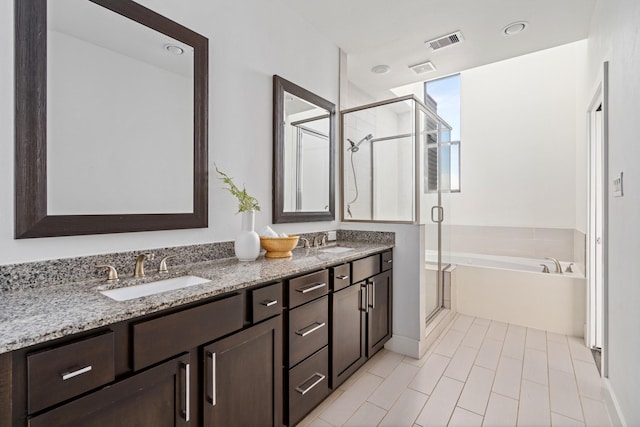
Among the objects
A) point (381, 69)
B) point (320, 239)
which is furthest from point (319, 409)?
point (381, 69)

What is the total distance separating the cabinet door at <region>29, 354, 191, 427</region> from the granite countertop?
0.67 feet

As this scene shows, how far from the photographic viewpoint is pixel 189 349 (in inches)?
44.1

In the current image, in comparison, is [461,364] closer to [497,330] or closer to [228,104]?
[497,330]

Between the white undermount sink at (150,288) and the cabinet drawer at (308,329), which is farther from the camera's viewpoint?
the cabinet drawer at (308,329)

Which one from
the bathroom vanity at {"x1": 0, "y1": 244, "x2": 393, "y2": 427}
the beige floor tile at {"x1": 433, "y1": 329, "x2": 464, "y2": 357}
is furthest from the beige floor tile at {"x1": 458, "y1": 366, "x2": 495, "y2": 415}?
the bathroom vanity at {"x1": 0, "y1": 244, "x2": 393, "y2": 427}

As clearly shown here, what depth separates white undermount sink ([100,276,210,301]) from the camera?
4.09 ft

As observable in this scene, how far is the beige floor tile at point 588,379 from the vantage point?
197 centimetres

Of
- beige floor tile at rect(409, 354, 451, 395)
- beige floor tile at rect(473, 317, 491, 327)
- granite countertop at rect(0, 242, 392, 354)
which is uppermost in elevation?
granite countertop at rect(0, 242, 392, 354)

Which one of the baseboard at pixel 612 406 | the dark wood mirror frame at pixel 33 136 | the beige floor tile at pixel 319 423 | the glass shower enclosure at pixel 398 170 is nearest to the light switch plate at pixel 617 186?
the baseboard at pixel 612 406

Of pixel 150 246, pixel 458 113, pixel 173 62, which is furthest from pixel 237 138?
pixel 458 113

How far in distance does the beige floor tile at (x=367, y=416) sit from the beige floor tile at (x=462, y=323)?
1.58m

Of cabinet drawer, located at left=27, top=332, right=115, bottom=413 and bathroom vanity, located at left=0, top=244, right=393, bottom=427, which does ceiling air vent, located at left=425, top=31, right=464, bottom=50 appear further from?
cabinet drawer, located at left=27, top=332, right=115, bottom=413

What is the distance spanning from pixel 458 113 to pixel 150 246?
4.54m

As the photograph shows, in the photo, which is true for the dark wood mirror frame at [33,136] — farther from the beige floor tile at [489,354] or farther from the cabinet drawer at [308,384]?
the beige floor tile at [489,354]
